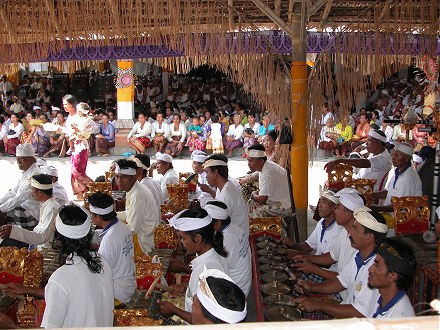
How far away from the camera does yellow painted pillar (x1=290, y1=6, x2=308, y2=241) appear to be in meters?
5.69

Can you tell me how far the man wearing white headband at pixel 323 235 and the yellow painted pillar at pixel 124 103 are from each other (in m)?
9.20

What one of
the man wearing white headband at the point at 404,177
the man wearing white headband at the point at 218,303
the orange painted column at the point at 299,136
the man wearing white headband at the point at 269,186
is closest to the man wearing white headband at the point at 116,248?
the man wearing white headband at the point at 218,303

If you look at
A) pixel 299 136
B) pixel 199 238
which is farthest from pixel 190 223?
pixel 299 136

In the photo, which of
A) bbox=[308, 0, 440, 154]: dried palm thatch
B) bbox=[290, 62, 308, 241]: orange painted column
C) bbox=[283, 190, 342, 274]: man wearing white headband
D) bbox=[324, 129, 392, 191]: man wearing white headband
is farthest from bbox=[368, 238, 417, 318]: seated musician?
bbox=[324, 129, 392, 191]: man wearing white headband

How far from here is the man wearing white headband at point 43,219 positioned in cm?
439

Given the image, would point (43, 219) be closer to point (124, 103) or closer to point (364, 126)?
point (124, 103)

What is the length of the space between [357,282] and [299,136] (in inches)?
102

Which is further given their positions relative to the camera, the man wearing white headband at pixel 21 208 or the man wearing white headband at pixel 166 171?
the man wearing white headband at pixel 166 171

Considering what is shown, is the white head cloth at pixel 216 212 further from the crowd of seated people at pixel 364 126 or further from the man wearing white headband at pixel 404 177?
the crowd of seated people at pixel 364 126

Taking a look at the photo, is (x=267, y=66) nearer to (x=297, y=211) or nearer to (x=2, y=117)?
(x=297, y=211)

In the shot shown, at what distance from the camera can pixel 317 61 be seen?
19.7 ft

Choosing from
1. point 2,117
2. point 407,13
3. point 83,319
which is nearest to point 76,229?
point 83,319

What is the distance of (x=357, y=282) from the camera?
3.41 metres

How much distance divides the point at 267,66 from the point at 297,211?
1599mm
